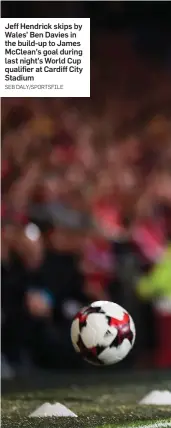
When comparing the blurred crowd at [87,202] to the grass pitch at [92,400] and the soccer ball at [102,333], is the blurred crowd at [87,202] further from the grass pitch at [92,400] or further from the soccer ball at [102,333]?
the soccer ball at [102,333]

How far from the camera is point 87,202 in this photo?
3.82 meters

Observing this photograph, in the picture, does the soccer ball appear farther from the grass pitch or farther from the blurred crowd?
the blurred crowd

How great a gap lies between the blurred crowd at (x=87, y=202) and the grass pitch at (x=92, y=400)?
998mm

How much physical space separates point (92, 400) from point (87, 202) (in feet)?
6.24

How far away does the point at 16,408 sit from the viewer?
6.16 ft

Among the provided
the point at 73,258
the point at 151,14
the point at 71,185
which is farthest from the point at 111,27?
the point at 73,258

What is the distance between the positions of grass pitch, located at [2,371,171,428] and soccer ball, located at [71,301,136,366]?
120 millimetres

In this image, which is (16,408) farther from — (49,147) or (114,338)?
(49,147)

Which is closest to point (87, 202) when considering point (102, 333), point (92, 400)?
point (92, 400)

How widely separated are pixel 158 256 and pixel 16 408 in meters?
2.16

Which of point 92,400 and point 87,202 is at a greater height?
point 87,202

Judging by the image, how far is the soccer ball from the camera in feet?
5.98

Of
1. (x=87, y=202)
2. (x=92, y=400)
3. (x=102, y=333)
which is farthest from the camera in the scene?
(x=87, y=202)

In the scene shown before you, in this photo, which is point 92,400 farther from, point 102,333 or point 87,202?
point 87,202
